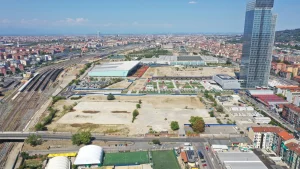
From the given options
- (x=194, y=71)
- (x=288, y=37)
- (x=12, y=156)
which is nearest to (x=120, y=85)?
(x=194, y=71)

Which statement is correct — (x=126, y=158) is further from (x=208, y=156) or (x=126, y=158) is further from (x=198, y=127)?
(x=198, y=127)

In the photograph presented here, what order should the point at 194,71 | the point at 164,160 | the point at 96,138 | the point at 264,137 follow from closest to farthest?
the point at 164,160 < the point at 264,137 < the point at 96,138 < the point at 194,71

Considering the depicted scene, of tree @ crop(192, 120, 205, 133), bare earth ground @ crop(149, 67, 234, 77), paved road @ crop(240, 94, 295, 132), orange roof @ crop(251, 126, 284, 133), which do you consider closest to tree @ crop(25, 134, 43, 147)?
tree @ crop(192, 120, 205, 133)

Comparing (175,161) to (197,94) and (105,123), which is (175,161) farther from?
(197,94)

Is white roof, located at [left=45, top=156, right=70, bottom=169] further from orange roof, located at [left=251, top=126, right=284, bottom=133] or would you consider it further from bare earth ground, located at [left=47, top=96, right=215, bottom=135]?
orange roof, located at [left=251, top=126, right=284, bottom=133]

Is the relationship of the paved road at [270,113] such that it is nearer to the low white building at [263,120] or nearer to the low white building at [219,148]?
the low white building at [263,120]

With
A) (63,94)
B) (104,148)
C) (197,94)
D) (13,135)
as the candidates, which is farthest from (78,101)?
(197,94)
